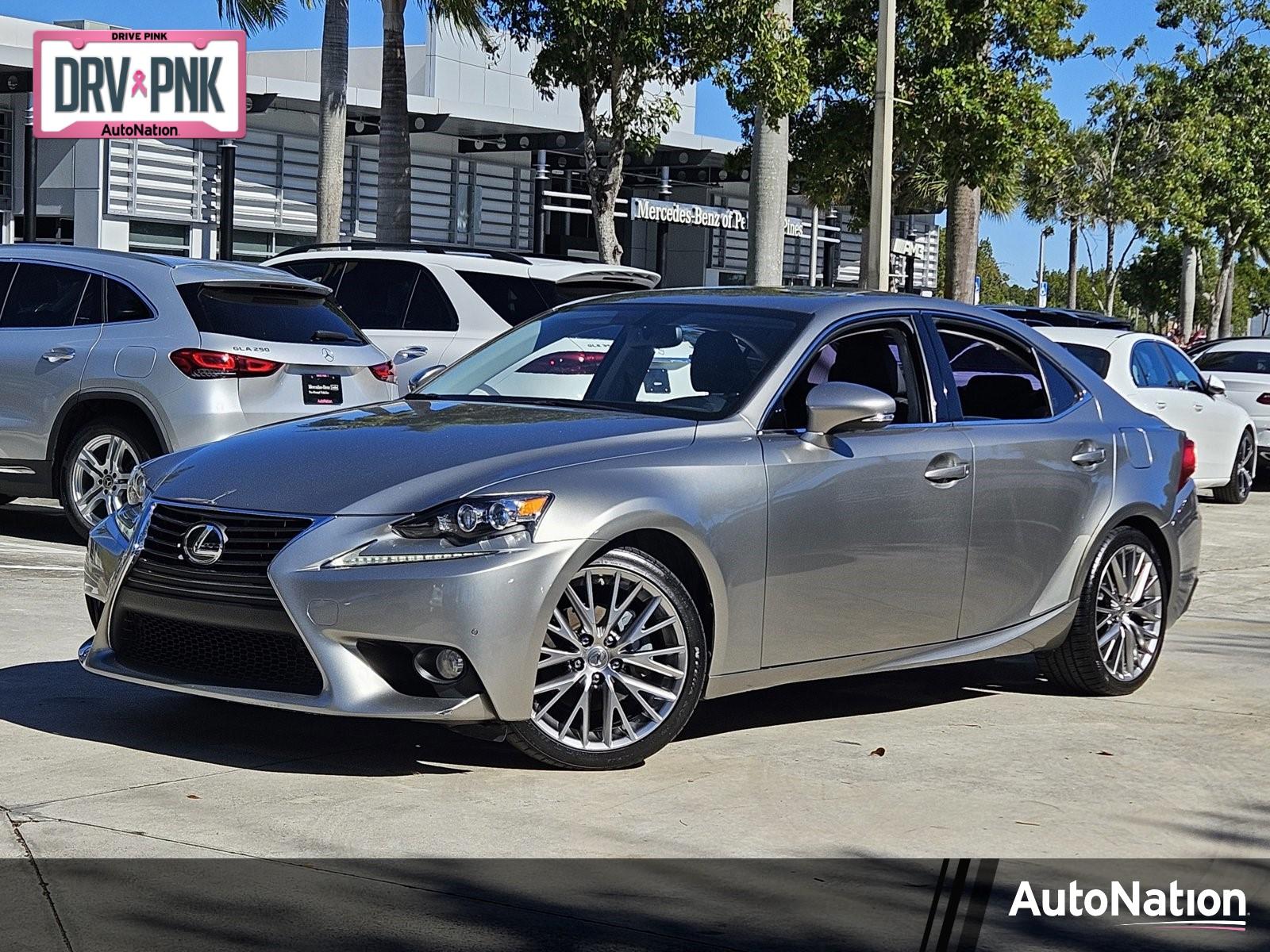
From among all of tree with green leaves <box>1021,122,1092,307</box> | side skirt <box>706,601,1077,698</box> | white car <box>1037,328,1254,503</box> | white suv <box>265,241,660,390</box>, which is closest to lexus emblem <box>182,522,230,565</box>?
side skirt <box>706,601,1077,698</box>

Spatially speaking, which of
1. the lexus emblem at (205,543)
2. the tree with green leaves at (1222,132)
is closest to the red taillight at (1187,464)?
the lexus emblem at (205,543)

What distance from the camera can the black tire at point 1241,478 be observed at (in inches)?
680

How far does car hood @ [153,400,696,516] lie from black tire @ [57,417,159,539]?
427 cm

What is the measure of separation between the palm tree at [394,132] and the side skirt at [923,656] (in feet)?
52.9

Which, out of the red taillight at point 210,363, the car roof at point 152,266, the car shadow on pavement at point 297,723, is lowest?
the car shadow on pavement at point 297,723

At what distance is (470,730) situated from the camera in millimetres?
5547

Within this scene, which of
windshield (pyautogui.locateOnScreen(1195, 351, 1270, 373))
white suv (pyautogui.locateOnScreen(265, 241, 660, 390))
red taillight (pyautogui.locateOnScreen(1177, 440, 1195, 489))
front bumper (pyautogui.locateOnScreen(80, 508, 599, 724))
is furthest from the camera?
windshield (pyautogui.locateOnScreen(1195, 351, 1270, 373))

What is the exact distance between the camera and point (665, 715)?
18.8 feet

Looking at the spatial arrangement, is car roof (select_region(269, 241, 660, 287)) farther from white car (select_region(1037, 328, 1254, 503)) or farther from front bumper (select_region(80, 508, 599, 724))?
front bumper (select_region(80, 508, 599, 724))

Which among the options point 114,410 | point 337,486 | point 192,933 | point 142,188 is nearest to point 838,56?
point 142,188

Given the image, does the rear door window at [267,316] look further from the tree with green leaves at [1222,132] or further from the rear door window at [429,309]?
the tree with green leaves at [1222,132]

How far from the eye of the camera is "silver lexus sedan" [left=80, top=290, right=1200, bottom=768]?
5.33 meters

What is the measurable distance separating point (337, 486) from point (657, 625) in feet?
3.51

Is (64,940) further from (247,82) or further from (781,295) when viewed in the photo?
(247,82)
